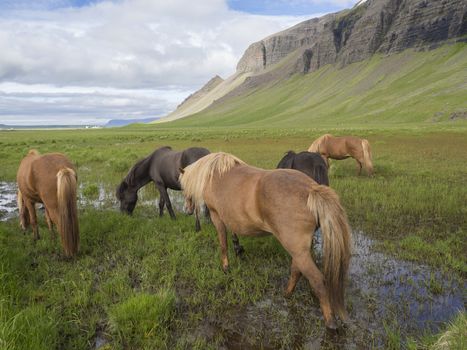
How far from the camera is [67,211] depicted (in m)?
5.29

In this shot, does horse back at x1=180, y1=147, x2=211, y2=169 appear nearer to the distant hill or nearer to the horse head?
the horse head

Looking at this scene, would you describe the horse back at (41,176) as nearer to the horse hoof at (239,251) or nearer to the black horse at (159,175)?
the black horse at (159,175)

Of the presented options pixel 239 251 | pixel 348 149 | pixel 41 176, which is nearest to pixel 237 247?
pixel 239 251

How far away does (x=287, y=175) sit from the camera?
400 centimetres

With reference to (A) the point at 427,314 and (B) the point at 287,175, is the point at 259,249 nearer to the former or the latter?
(B) the point at 287,175

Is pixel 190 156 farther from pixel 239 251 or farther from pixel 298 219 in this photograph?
pixel 298 219

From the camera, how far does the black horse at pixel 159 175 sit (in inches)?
296

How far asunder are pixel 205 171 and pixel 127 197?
3.86 meters

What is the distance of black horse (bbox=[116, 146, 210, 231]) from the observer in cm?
751

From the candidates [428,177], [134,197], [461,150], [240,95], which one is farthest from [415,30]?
[134,197]

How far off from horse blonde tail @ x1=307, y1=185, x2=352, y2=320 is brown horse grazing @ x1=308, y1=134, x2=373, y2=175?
901cm

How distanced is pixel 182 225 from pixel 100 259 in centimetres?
195

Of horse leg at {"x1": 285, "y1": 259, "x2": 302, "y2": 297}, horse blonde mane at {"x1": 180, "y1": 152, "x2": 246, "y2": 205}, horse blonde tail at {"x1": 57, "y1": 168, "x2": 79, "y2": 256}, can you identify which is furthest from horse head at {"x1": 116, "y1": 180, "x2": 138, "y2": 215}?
horse leg at {"x1": 285, "y1": 259, "x2": 302, "y2": 297}

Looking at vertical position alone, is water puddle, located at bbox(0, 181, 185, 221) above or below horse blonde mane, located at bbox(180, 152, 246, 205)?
below
